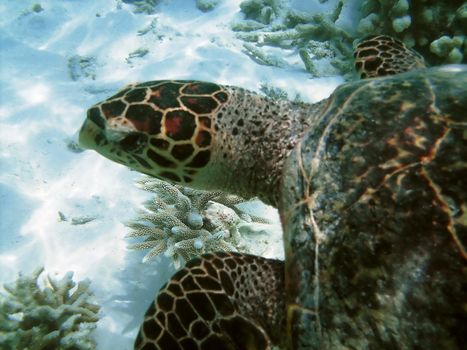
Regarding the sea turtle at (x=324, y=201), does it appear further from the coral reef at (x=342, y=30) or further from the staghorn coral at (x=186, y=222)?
the coral reef at (x=342, y=30)

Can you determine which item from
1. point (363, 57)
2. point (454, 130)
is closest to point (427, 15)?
point (363, 57)

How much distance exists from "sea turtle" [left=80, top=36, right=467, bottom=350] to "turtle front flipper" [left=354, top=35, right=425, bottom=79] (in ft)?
2.87

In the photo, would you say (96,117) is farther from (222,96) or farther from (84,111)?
(84,111)

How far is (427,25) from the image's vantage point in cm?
423

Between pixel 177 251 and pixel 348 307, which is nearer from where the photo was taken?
pixel 348 307

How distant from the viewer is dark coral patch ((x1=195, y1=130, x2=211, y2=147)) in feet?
6.98

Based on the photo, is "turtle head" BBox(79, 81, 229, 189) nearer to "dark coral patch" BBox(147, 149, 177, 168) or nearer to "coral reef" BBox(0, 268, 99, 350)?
"dark coral patch" BBox(147, 149, 177, 168)

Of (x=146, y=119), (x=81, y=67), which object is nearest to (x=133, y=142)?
(x=146, y=119)

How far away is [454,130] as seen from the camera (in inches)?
54.6

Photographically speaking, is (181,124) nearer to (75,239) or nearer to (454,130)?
(454,130)

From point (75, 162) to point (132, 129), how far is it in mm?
2556

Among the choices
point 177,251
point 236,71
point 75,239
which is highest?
point 236,71

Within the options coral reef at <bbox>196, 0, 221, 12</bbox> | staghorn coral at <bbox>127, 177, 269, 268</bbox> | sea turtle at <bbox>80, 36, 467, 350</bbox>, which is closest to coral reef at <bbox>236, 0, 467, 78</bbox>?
coral reef at <bbox>196, 0, 221, 12</bbox>

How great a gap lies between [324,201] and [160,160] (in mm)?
1102
